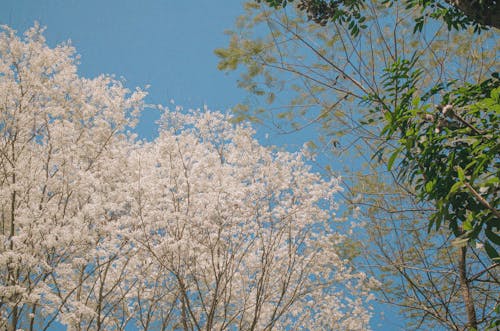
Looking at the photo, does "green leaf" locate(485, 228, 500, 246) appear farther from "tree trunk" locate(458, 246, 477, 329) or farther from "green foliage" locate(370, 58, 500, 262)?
"tree trunk" locate(458, 246, 477, 329)

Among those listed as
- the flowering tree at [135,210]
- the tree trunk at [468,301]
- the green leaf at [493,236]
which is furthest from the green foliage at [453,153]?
the flowering tree at [135,210]

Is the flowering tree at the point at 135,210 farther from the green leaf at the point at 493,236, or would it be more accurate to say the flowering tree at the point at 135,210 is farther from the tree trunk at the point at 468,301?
the green leaf at the point at 493,236

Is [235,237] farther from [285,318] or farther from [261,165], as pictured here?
[285,318]

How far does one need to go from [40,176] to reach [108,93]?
2.48 metres

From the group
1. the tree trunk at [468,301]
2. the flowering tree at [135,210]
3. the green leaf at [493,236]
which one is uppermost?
the flowering tree at [135,210]

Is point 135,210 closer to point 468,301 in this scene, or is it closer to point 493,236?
point 468,301

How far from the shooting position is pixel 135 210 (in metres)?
6.38

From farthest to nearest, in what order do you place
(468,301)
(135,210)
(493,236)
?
(135,210), (468,301), (493,236)

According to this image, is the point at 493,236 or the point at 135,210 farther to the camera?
the point at 135,210

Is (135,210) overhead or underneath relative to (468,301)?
overhead

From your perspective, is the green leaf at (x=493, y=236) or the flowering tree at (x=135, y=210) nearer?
the green leaf at (x=493, y=236)

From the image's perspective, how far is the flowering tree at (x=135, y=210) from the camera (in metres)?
5.93

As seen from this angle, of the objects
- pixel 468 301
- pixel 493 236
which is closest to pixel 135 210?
pixel 468 301

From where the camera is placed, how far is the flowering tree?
5934 mm
